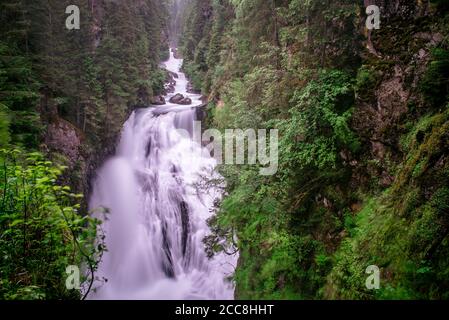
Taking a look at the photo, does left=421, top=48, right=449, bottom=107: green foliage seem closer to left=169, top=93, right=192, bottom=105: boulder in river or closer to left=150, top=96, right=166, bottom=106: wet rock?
left=169, top=93, right=192, bottom=105: boulder in river

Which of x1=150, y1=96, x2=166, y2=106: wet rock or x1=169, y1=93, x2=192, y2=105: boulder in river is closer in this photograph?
x1=150, y1=96, x2=166, y2=106: wet rock

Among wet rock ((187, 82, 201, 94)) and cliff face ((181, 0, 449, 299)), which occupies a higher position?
wet rock ((187, 82, 201, 94))

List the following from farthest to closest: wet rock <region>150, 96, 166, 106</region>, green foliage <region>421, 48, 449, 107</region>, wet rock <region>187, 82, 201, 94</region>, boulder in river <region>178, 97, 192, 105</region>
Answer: wet rock <region>187, 82, 201, 94</region>, boulder in river <region>178, 97, 192, 105</region>, wet rock <region>150, 96, 166, 106</region>, green foliage <region>421, 48, 449, 107</region>

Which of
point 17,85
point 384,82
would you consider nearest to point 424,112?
point 384,82

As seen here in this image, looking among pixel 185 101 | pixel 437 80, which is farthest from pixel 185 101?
pixel 437 80

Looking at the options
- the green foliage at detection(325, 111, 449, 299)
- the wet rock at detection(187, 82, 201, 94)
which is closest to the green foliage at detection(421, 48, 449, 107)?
the green foliage at detection(325, 111, 449, 299)

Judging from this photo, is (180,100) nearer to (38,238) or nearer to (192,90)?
(192,90)

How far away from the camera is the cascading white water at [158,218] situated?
48.3 feet

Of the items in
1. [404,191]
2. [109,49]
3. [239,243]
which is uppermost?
[109,49]

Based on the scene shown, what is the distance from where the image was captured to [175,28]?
289 ft

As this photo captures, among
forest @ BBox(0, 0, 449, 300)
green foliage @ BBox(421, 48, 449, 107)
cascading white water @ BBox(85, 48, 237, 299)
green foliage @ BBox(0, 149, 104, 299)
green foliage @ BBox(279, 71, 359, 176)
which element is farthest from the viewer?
cascading white water @ BBox(85, 48, 237, 299)

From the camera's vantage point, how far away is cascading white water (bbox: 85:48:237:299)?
1473cm
